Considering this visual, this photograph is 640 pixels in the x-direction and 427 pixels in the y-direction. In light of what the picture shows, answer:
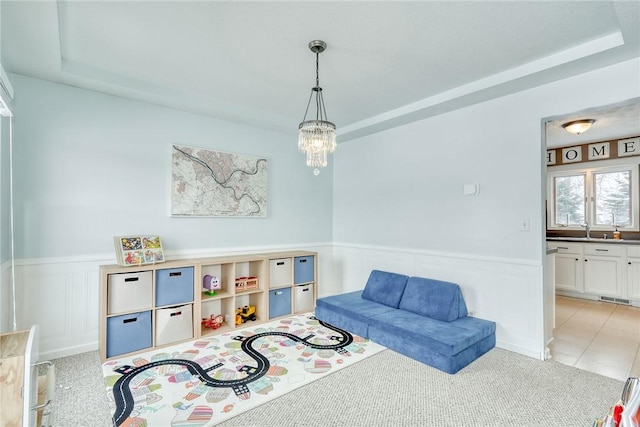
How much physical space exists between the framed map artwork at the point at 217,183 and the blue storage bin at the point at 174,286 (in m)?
0.70

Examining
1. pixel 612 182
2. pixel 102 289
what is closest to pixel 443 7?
pixel 102 289

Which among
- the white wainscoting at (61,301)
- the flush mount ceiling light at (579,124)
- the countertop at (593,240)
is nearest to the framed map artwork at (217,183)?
the white wainscoting at (61,301)

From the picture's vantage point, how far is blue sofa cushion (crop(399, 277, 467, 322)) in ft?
10.4

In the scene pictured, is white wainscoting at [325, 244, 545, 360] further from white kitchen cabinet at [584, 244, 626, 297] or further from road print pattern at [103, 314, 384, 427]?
white kitchen cabinet at [584, 244, 626, 297]

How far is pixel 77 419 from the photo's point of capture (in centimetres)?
201

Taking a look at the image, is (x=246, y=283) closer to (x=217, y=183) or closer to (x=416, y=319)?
(x=217, y=183)

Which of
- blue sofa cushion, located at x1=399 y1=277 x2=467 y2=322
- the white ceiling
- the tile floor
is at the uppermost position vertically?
the white ceiling

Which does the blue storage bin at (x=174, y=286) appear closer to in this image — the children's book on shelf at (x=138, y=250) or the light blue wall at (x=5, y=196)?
Result: the children's book on shelf at (x=138, y=250)

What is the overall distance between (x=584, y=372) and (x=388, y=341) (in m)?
1.58

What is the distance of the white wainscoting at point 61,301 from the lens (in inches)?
108

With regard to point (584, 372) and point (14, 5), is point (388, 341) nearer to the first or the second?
point (584, 372)

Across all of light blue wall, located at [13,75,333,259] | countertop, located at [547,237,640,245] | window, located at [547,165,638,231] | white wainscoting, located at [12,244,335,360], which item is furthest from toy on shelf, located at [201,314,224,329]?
window, located at [547,165,638,231]

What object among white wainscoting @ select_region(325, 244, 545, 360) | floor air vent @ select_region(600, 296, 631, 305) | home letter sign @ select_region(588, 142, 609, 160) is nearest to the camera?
white wainscoting @ select_region(325, 244, 545, 360)

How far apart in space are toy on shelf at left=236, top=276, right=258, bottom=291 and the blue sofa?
81 centimetres
